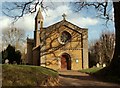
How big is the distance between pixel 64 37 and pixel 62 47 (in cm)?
228

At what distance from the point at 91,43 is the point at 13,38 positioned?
123ft

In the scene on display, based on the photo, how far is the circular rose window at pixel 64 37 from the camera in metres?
50.2

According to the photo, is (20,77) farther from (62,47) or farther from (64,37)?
(64,37)

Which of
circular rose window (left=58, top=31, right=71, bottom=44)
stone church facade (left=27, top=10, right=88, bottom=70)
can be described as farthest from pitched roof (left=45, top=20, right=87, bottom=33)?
circular rose window (left=58, top=31, right=71, bottom=44)

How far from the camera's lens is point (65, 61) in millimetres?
49812

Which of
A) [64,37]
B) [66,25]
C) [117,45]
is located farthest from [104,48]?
[117,45]

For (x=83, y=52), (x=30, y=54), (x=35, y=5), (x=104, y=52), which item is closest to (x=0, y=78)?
(x=35, y=5)

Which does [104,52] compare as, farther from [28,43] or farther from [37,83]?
[37,83]

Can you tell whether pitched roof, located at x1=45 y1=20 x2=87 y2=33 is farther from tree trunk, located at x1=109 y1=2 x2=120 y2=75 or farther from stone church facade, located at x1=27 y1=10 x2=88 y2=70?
tree trunk, located at x1=109 y1=2 x2=120 y2=75

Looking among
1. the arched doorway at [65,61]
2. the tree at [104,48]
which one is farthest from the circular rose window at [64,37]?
the tree at [104,48]

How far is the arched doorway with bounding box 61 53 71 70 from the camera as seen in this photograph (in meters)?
49.5

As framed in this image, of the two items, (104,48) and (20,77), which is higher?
(104,48)

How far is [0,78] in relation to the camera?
13.3m

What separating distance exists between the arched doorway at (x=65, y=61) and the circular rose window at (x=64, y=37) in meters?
2.74
